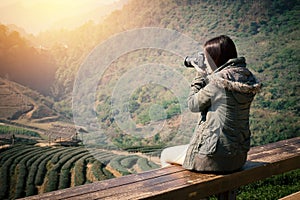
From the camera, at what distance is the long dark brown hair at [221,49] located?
1.54 metres

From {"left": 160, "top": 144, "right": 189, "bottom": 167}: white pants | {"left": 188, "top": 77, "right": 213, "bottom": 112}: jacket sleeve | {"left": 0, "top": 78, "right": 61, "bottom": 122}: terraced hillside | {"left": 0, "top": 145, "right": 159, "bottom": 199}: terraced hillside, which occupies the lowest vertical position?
{"left": 0, "top": 145, "right": 159, "bottom": 199}: terraced hillside

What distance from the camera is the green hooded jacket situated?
151 cm

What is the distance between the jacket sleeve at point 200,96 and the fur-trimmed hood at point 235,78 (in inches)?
2.0

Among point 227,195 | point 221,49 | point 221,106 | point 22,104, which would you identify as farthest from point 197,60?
point 22,104

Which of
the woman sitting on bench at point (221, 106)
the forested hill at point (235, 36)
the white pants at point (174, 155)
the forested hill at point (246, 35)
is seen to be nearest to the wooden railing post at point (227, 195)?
the woman sitting on bench at point (221, 106)

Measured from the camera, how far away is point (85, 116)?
11.3 metres

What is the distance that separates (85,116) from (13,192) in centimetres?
335

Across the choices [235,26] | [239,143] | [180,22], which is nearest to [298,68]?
[235,26]

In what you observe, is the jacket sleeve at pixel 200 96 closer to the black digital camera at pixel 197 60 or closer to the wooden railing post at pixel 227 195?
the black digital camera at pixel 197 60

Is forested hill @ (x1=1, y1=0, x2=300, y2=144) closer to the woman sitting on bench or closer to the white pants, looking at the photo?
→ the white pants

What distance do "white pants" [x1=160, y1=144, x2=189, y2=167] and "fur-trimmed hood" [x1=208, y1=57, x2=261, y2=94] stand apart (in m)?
0.44

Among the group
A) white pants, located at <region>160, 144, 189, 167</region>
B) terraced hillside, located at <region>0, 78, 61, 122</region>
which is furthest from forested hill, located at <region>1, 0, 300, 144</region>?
white pants, located at <region>160, 144, 189, 167</region>

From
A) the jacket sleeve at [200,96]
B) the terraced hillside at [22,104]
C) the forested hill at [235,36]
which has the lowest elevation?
the jacket sleeve at [200,96]

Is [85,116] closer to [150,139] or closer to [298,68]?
[150,139]
